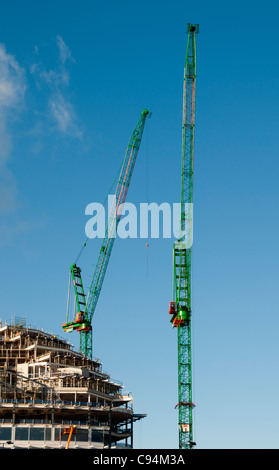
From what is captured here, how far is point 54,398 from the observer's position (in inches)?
6486

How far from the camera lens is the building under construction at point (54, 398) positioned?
502ft

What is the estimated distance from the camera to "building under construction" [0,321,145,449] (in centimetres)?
15300

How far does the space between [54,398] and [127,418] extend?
24138 millimetres

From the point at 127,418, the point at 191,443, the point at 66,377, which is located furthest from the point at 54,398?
the point at 191,443

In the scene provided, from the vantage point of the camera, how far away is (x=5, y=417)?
160250 millimetres

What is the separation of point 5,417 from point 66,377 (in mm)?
17482

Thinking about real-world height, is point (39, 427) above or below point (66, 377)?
below
